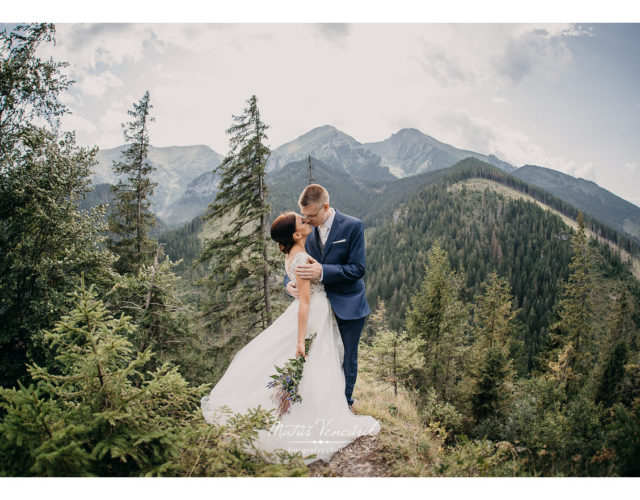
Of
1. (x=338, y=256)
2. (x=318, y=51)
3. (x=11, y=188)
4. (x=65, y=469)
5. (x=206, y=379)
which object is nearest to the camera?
(x=65, y=469)

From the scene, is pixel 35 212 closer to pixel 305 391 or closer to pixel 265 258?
pixel 265 258

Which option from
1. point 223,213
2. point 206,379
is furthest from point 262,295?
point 206,379

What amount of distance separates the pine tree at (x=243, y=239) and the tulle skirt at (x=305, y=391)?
21.3 feet

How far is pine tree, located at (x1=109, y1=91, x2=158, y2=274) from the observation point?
48.7 feet

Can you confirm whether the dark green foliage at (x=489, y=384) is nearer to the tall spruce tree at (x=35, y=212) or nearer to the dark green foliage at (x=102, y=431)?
the dark green foliage at (x=102, y=431)

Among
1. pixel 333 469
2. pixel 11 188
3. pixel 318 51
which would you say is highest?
pixel 318 51

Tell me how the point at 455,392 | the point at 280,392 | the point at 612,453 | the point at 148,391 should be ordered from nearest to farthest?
the point at 148,391 → the point at 612,453 → the point at 280,392 → the point at 455,392

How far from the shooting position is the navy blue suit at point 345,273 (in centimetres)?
382

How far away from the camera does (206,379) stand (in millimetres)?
14078

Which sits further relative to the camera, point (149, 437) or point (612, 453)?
point (612, 453)

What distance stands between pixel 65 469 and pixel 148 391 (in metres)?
0.72

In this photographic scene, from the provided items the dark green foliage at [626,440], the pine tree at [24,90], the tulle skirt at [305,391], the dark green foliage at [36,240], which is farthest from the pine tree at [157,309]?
the dark green foliage at [626,440]

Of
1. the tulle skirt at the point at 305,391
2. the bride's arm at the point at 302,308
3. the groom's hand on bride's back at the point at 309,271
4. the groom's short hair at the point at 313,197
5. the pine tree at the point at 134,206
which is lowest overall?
the tulle skirt at the point at 305,391

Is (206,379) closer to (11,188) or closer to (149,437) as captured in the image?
(11,188)
